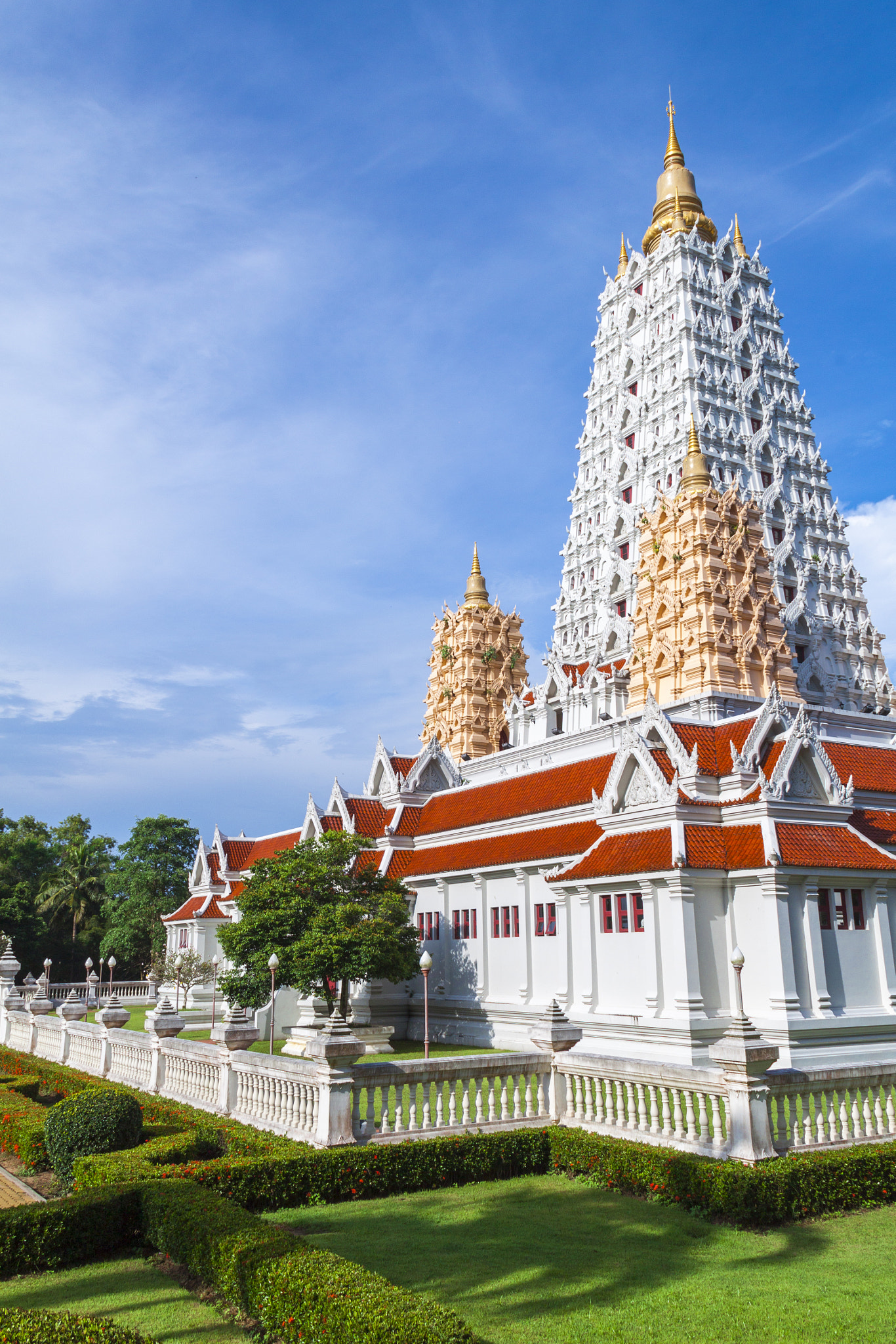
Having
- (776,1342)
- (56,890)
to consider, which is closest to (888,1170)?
(776,1342)

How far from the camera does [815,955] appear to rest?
2302 cm

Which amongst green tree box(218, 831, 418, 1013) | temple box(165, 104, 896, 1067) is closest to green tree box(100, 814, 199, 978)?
temple box(165, 104, 896, 1067)

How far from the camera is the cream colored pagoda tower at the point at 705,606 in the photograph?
146 ft

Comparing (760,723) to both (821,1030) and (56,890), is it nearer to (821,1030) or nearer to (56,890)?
(821,1030)

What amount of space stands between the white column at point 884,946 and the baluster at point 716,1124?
12166 mm

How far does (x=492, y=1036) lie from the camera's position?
30.2 meters

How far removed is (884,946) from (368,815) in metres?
20.6

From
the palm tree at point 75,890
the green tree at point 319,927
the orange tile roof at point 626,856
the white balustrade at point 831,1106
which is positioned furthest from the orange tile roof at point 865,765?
the palm tree at point 75,890

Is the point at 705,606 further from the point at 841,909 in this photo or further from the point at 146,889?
the point at 146,889

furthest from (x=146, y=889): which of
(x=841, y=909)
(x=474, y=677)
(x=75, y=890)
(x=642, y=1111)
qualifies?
(x=642, y=1111)

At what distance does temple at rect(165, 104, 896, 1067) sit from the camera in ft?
77.3

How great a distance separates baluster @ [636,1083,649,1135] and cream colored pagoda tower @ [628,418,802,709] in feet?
98.3

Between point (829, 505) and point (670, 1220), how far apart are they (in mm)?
57491

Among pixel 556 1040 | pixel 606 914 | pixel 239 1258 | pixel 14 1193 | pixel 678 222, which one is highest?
pixel 678 222
